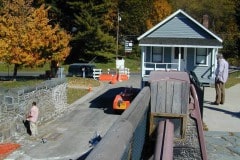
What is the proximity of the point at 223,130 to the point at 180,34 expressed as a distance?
72.8 feet

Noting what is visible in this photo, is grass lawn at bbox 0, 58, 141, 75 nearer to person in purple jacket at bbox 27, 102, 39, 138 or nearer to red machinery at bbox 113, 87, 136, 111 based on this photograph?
red machinery at bbox 113, 87, 136, 111

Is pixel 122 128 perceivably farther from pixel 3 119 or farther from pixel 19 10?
pixel 19 10

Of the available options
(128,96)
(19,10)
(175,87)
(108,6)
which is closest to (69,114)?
(128,96)

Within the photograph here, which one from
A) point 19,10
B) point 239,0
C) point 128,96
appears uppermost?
point 239,0

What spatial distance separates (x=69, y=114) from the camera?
25.1m

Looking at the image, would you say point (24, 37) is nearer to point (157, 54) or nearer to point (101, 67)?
point (157, 54)

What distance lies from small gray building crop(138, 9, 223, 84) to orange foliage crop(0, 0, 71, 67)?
7.94m

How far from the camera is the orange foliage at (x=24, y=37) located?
32.7 meters

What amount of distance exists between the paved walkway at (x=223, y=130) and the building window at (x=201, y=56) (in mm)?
15737

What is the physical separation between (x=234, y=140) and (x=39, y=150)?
34.1 feet

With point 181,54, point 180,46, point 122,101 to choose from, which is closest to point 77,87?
point 181,54

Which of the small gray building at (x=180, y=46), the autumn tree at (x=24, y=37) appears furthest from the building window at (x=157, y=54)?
the autumn tree at (x=24, y=37)

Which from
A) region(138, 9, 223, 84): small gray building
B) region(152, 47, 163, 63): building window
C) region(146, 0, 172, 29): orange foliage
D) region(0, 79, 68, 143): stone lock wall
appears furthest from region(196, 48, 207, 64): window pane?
region(146, 0, 172, 29): orange foliage

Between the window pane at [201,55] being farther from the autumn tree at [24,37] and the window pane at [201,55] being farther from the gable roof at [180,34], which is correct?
the autumn tree at [24,37]
